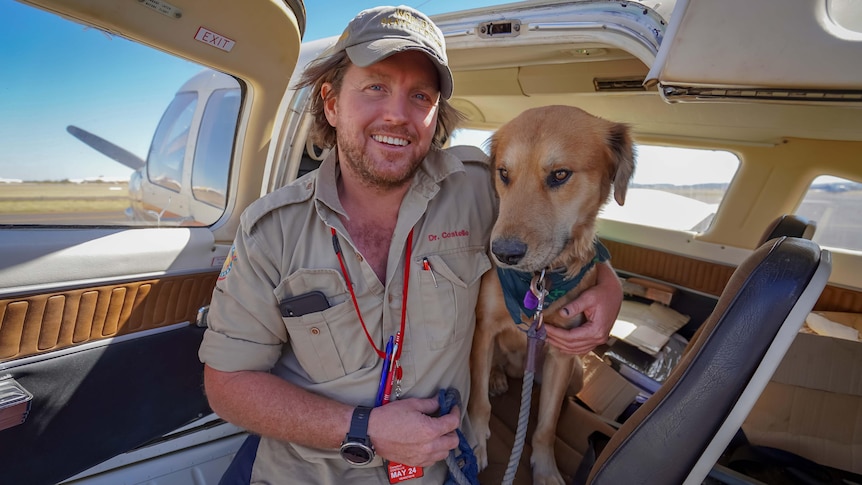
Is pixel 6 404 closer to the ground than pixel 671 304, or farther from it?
closer to the ground

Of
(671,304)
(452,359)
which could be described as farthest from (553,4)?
(671,304)

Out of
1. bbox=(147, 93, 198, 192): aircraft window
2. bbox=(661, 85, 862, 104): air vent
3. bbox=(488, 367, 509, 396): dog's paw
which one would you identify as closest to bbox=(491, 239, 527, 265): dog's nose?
bbox=(661, 85, 862, 104): air vent

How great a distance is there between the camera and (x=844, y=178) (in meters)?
3.38

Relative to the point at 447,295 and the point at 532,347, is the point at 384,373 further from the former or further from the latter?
the point at 532,347

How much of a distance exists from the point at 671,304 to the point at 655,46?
340 cm

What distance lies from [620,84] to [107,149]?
3177mm

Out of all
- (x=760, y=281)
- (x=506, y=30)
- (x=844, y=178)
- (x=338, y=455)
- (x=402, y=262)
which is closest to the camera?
(x=760, y=281)

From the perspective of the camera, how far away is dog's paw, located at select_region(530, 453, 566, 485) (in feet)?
6.44

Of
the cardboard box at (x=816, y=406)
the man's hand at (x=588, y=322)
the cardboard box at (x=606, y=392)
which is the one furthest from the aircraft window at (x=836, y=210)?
the man's hand at (x=588, y=322)

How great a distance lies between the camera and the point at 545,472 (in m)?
2.01

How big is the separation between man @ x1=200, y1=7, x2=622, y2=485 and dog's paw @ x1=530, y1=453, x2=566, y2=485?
0.56 metres

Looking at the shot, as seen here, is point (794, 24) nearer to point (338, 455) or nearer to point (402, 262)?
point (402, 262)

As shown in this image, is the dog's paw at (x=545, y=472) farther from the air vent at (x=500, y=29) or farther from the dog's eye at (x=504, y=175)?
the air vent at (x=500, y=29)

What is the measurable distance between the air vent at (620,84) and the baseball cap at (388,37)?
1.69 m
